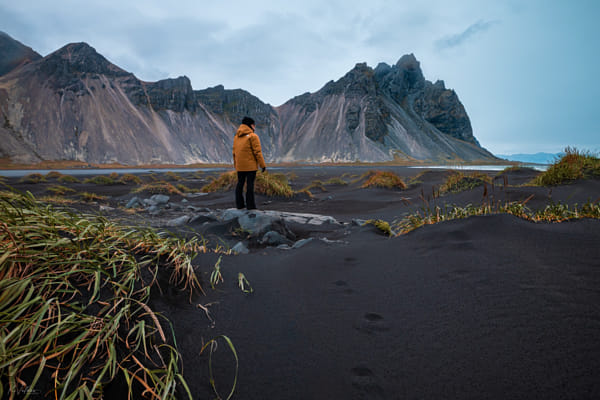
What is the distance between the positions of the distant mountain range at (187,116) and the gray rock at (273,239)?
48.0m

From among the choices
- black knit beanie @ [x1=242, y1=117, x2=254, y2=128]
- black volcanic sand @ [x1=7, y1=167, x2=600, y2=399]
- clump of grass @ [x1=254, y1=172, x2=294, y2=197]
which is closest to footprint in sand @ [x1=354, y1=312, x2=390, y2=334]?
black volcanic sand @ [x1=7, y1=167, x2=600, y2=399]

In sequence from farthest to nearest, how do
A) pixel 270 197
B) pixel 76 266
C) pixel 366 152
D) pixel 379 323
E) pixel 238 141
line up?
pixel 366 152
pixel 270 197
pixel 238 141
pixel 379 323
pixel 76 266

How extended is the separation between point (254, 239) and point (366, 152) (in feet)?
230

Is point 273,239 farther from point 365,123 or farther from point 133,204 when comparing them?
point 365,123

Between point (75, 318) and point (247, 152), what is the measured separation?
194 inches

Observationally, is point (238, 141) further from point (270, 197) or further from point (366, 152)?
point (366, 152)

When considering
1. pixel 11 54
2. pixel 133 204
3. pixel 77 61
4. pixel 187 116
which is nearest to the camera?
pixel 133 204

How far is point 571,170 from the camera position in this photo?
5.17 metres

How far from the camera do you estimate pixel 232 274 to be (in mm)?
1881

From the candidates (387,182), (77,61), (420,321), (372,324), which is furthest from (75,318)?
(77,61)

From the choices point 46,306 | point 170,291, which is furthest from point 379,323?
point 46,306

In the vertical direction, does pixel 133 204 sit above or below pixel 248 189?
below

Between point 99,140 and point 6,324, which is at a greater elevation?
point 99,140

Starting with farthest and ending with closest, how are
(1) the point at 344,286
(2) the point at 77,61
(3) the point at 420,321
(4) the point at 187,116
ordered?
(4) the point at 187,116 → (2) the point at 77,61 → (1) the point at 344,286 → (3) the point at 420,321
